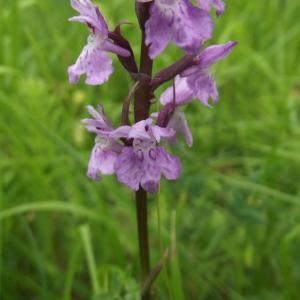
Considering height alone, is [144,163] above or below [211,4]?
below

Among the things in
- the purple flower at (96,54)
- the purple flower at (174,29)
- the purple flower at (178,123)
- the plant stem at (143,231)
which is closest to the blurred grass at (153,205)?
the plant stem at (143,231)

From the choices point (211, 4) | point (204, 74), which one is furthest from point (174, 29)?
point (204, 74)

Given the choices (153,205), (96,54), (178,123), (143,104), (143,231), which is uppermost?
(96,54)

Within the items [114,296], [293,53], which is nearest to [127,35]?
[293,53]

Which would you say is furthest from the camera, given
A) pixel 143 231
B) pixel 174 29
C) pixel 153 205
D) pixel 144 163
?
pixel 153 205

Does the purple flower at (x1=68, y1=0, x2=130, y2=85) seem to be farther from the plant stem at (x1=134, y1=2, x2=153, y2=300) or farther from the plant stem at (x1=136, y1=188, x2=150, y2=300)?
the plant stem at (x1=136, y1=188, x2=150, y2=300)

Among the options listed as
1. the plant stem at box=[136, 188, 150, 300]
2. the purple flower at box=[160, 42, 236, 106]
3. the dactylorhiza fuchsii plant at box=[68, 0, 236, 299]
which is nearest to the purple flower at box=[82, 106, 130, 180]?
the dactylorhiza fuchsii plant at box=[68, 0, 236, 299]

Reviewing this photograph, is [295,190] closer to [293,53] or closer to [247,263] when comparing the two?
[247,263]

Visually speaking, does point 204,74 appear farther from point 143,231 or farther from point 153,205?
point 153,205
